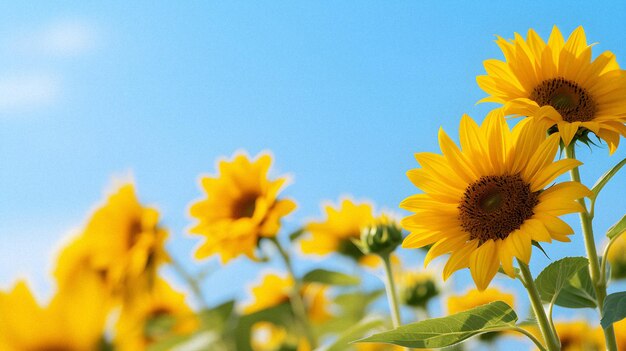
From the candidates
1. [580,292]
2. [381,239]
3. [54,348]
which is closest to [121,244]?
[381,239]

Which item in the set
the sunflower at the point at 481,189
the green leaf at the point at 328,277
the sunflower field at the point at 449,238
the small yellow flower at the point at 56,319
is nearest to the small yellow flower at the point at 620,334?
the sunflower field at the point at 449,238

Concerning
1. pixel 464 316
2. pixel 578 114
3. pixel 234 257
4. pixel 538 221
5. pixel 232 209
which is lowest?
pixel 464 316

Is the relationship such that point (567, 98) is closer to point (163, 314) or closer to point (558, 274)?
point (558, 274)

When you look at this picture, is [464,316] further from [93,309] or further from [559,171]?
[93,309]

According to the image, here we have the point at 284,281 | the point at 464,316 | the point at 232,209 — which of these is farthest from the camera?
the point at 284,281

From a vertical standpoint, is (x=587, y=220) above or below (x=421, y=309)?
below

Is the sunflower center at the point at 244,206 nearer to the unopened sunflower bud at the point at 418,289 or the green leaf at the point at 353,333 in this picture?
the unopened sunflower bud at the point at 418,289

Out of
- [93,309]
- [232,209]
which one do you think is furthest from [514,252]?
[232,209]
